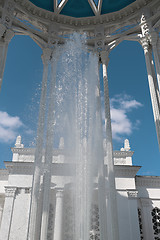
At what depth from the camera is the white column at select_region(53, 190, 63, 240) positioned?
48.2 feet

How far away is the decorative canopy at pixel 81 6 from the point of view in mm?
15945

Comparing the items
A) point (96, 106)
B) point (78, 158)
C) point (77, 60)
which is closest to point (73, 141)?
point (78, 158)

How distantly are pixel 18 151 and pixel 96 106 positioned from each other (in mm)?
8181

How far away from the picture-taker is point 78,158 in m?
12.3

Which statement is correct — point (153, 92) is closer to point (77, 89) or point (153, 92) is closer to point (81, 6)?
point (77, 89)

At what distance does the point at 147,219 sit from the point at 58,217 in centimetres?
654

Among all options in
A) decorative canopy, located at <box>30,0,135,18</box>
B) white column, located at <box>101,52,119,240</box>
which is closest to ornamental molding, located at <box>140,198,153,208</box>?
white column, located at <box>101,52,119,240</box>

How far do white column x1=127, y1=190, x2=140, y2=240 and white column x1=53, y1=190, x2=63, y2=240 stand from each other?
4.76 metres

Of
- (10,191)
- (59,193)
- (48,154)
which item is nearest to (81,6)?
(48,154)

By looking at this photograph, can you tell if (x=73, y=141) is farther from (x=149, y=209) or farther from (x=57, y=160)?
(x=149, y=209)

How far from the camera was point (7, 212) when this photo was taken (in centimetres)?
1625

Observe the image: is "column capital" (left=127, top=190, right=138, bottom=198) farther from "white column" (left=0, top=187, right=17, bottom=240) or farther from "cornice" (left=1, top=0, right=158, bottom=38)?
"cornice" (left=1, top=0, right=158, bottom=38)

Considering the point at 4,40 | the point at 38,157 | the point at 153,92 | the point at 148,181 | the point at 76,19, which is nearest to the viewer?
the point at 38,157

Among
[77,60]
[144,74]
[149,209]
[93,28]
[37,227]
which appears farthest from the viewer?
[144,74]
